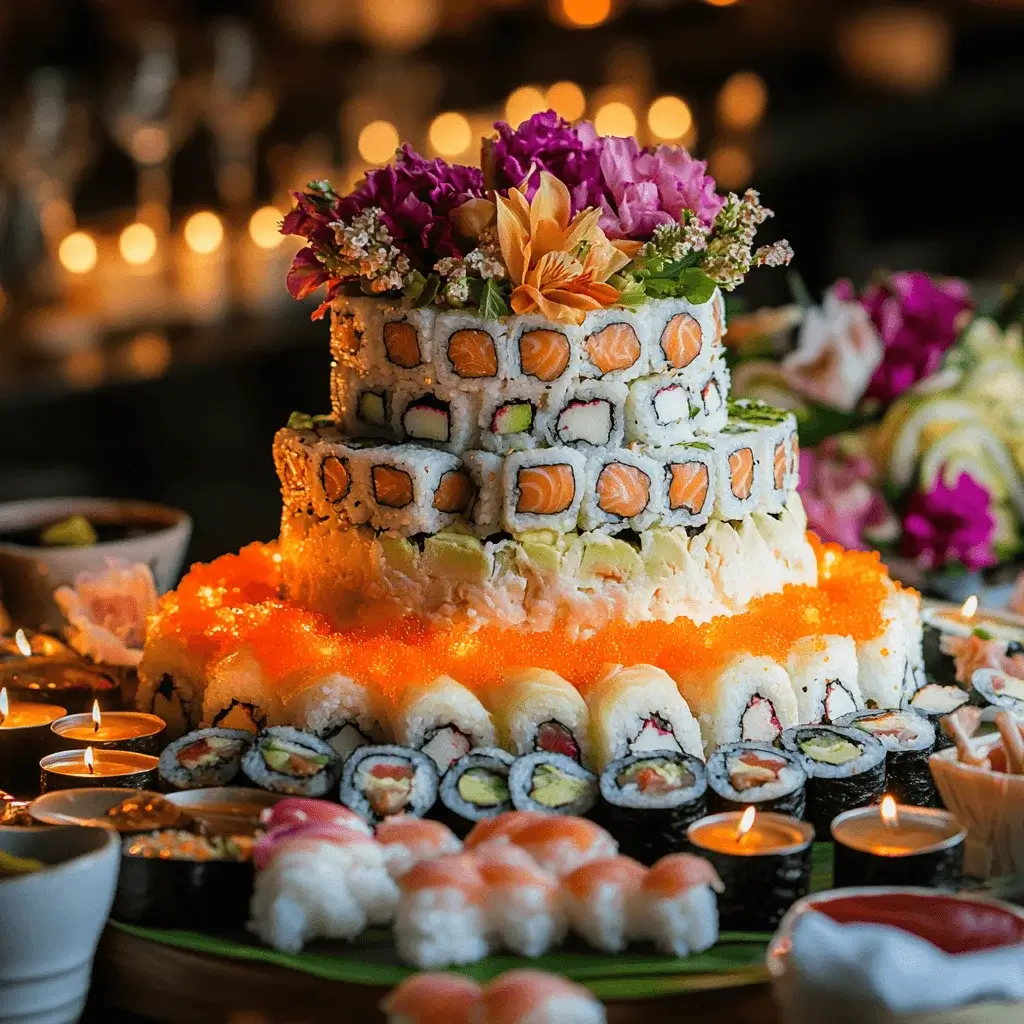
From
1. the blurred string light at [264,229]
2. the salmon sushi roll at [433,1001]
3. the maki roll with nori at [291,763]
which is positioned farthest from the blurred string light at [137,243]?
the salmon sushi roll at [433,1001]

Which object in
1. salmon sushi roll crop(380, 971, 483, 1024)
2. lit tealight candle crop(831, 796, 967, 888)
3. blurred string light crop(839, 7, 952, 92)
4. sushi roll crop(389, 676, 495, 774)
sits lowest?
salmon sushi roll crop(380, 971, 483, 1024)

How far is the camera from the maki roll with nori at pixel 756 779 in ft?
7.55

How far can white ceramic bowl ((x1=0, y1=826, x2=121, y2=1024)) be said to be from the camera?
6.25 feet

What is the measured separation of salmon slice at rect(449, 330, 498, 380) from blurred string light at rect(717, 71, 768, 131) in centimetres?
646

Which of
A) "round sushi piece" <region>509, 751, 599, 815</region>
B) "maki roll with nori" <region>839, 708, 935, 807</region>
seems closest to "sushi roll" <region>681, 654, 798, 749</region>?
"maki roll with nori" <region>839, 708, 935, 807</region>

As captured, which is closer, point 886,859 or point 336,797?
point 886,859

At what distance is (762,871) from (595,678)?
477 mm

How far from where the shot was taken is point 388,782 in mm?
2342

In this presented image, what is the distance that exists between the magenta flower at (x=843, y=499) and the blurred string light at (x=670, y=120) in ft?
14.6

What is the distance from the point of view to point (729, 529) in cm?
275

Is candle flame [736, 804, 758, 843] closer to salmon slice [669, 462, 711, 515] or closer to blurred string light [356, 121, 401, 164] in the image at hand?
salmon slice [669, 462, 711, 515]

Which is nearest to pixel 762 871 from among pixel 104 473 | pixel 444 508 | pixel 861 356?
pixel 444 508

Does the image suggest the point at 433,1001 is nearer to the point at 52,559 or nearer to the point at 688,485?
the point at 688,485

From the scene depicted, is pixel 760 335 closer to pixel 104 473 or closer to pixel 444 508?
pixel 444 508
